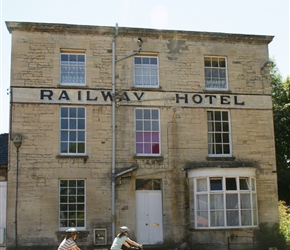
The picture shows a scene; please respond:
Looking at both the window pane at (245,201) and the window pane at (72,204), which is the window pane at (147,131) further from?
the window pane at (245,201)

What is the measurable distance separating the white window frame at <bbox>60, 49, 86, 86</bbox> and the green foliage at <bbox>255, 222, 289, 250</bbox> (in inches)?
392

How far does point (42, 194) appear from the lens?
20.1 meters

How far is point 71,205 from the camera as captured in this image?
2034 cm

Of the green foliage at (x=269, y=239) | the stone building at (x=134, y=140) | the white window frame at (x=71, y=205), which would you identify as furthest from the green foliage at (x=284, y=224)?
the white window frame at (x=71, y=205)

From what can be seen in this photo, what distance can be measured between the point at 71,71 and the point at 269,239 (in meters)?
11.1

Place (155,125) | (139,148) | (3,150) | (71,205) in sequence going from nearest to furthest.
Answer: (71,205)
(139,148)
(155,125)
(3,150)

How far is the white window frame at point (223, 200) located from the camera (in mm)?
20562

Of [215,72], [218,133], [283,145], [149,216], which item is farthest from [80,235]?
[283,145]

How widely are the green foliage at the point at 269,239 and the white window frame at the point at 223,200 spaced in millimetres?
433

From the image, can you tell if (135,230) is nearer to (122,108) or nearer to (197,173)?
(197,173)

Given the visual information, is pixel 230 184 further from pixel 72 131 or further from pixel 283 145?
pixel 283 145

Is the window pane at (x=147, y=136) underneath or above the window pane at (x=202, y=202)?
above

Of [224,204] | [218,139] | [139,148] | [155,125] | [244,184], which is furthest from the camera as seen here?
[218,139]

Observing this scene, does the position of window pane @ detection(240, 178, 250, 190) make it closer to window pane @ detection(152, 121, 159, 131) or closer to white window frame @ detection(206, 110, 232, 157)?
white window frame @ detection(206, 110, 232, 157)
